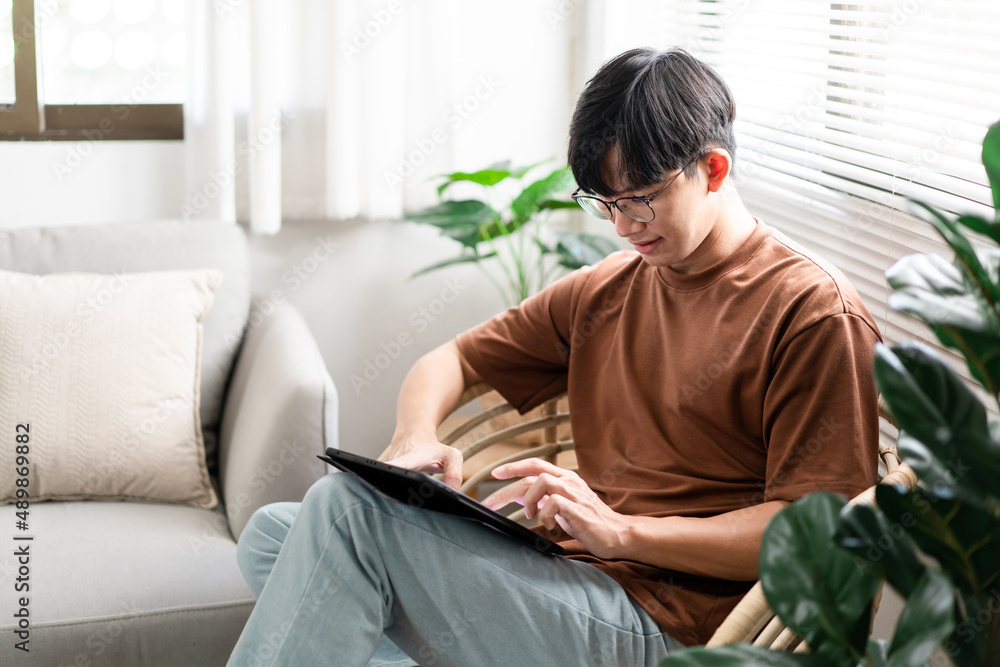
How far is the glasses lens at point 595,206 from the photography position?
1.24 m

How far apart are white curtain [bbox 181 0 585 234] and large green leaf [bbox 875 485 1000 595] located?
5.69 feet

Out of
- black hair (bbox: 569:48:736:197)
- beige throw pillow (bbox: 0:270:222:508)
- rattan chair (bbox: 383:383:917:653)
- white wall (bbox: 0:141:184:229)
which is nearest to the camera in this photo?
rattan chair (bbox: 383:383:917:653)

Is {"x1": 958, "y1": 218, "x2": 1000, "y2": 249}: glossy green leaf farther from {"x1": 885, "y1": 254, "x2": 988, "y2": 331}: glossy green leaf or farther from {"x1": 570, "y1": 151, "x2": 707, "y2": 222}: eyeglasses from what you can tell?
{"x1": 570, "y1": 151, "x2": 707, "y2": 222}: eyeglasses

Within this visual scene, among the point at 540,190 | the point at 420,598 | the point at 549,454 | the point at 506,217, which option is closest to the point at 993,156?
the point at 420,598

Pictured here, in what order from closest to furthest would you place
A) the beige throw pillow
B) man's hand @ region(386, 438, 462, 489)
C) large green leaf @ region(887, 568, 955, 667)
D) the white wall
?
large green leaf @ region(887, 568, 955, 667) < man's hand @ region(386, 438, 462, 489) < the beige throw pillow < the white wall

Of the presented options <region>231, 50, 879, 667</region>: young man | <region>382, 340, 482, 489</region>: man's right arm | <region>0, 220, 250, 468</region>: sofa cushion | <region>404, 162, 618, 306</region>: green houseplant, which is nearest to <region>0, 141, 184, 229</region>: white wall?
<region>0, 220, 250, 468</region>: sofa cushion

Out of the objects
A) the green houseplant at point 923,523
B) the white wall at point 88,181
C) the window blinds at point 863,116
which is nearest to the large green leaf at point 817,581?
the green houseplant at point 923,523

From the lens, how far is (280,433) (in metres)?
1.51

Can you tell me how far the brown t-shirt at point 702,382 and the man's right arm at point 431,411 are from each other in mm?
51

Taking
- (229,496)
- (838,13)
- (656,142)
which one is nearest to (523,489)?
(656,142)

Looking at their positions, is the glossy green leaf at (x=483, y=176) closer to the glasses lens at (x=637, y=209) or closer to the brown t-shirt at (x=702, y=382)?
the brown t-shirt at (x=702, y=382)

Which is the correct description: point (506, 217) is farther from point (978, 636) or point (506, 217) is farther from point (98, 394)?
point (978, 636)

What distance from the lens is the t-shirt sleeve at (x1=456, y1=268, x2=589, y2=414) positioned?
148cm

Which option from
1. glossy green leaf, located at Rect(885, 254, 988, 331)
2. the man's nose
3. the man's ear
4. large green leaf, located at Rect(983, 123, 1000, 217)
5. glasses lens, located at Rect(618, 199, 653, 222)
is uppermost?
large green leaf, located at Rect(983, 123, 1000, 217)
